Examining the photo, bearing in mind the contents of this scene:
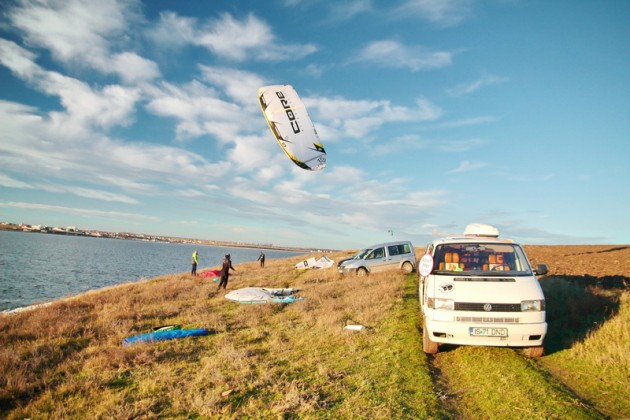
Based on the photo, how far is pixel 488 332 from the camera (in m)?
5.99

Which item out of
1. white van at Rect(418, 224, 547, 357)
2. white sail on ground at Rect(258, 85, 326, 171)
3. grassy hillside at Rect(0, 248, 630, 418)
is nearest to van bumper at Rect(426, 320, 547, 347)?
white van at Rect(418, 224, 547, 357)

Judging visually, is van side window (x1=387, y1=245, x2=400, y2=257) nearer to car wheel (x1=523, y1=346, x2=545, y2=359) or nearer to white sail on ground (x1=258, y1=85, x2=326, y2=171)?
white sail on ground (x1=258, y1=85, x2=326, y2=171)

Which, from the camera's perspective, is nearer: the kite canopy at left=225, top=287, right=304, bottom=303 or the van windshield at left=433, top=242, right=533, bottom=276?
the van windshield at left=433, top=242, right=533, bottom=276

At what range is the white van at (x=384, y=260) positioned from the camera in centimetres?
2023

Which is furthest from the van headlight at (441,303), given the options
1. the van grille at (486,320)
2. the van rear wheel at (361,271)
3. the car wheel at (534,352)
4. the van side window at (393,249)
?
the van side window at (393,249)

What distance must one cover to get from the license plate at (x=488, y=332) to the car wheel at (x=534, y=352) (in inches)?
51.1

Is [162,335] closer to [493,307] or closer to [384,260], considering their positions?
[493,307]

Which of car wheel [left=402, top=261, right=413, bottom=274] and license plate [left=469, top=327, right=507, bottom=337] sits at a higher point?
car wheel [left=402, top=261, right=413, bottom=274]

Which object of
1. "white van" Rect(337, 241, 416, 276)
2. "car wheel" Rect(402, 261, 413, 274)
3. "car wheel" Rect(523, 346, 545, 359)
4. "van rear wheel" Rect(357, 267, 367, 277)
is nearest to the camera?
"car wheel" Rect(523, 346, 545, 359)

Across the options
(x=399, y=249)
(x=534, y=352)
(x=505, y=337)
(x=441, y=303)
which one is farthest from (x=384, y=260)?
(x=505, y=337)

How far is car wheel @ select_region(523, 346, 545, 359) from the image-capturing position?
259 inches

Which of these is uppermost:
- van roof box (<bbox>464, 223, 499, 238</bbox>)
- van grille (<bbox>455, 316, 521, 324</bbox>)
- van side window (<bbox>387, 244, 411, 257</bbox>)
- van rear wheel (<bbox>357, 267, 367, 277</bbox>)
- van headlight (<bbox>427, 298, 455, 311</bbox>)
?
van roof box (<bbox>464, 223, 499, 238</bbox>)

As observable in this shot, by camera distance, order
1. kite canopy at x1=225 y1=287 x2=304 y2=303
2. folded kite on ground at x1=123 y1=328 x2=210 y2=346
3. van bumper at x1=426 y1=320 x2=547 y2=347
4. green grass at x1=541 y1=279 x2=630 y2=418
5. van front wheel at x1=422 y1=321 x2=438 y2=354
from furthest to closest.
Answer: kite canopy at x1=225 y1=287 x2=304 y2=303, folded kite on ground at x1=123 y1=328 x2=210 y2=346, van front wheel at x1=422 y1=321 x2=438 y2=354, van bumper at x1=426 y1=320 x2=547 y2=347, green grass at x1=541 y1=279 x2=630 y2=418

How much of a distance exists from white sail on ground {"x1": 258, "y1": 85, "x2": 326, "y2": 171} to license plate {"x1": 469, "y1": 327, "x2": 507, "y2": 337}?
6.87 meters
